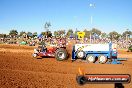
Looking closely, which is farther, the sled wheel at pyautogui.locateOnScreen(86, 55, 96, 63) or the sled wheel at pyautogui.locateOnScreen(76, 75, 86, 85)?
the sled wheel at pyautogui.locateOnScreen(86, 55, 96, 63)

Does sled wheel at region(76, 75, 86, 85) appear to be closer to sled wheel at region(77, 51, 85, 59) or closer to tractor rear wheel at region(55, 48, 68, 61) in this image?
tractor rear wheel at region(55, 48, 68, 61)

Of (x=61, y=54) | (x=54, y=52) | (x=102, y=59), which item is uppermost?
(x=54, y=52)

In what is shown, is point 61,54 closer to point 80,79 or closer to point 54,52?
point 54,52

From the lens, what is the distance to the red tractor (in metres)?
16.8

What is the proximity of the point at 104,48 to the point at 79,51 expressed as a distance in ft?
5.76

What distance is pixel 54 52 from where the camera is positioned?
17750mm

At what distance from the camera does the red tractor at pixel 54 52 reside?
16812 mm

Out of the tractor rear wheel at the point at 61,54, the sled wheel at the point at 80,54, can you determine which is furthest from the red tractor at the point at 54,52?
the sled wheel at the point at 80,54

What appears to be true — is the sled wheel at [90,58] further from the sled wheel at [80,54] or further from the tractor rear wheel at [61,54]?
the tractor rear wheel at [61,54]

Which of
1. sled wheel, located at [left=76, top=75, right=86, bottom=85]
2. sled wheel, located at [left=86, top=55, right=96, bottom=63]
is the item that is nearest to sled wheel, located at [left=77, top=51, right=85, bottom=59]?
sled wheel, located at [left=86, top=55, right=96, bottom=63]

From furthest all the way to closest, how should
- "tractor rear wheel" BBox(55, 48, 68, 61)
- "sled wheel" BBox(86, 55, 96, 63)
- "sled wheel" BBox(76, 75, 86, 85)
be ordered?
"sled wheel" BBox(86, 55, 96, 63) → "tractor rear wheel" BBox(55, 48, 68, 61) → "sled wheel" BBox(76, 75, 86, 85)

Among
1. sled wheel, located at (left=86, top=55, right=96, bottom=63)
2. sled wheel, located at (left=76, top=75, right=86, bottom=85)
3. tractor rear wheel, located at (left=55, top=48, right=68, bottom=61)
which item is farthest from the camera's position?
sled wheel, located at (left=86, top=55, right=96, bottom=63)

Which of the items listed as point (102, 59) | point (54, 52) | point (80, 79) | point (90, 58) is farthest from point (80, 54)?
point (80, 79)

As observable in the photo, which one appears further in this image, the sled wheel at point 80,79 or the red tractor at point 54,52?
the red tractor at point 54,52
